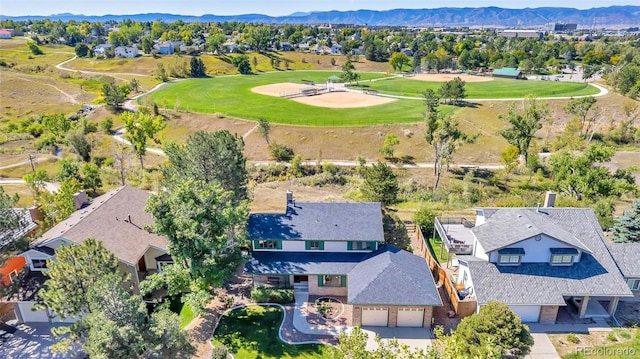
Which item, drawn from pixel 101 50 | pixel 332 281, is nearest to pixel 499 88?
pixel 332 281

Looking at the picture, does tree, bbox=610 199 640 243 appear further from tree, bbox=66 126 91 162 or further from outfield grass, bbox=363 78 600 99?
tree, bbox=66 126 91 162

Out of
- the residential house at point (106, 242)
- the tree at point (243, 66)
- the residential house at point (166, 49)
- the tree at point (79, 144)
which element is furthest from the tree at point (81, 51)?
the residential house at point (106, 242)

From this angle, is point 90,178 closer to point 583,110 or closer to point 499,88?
point 583,110

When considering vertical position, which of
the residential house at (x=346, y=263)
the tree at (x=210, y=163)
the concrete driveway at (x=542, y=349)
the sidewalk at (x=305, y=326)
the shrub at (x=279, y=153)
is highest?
the tree at (x=210, y=163)

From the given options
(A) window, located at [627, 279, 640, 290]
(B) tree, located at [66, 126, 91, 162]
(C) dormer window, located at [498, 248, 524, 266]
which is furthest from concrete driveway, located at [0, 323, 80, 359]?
(B) tree, located at [66, 126, 91, 162]

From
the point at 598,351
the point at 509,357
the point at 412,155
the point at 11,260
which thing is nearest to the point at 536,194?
the point at 412,155

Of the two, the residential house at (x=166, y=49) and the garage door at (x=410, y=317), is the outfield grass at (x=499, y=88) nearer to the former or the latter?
the garage door at (x=410, y=317)

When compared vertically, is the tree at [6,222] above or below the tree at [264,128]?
above

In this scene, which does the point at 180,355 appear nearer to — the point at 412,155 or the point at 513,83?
the point at 412,155
